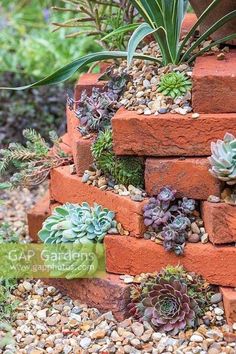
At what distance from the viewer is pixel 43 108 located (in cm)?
521

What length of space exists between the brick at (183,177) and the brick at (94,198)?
0.32ft

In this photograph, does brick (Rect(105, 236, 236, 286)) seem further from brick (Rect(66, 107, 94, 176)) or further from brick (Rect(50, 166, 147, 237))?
brick (Rect(66, 107, 94, 176))

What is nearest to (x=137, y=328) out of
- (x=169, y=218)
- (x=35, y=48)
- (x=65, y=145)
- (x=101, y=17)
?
(x=169, y=218)

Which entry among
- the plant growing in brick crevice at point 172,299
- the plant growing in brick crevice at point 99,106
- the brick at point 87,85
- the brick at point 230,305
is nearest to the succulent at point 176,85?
the plant growing in brick crevice at point 99,106

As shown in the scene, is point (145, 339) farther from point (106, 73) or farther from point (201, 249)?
point (106, 73)

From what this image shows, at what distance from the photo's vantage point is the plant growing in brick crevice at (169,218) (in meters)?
2.81

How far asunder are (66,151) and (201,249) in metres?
0.95

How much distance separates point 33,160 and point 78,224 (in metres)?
0.59

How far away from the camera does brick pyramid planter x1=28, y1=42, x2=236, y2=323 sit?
2760mm

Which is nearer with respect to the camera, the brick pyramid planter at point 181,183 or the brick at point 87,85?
the brick pyramid planter at point 181,183

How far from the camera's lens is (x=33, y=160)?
3459 mm

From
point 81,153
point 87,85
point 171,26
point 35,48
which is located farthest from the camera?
point 35,48

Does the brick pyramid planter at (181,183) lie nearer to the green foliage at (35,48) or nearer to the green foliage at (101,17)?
the green foliage at (101,17)

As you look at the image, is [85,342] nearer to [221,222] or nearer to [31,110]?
[221,222]
